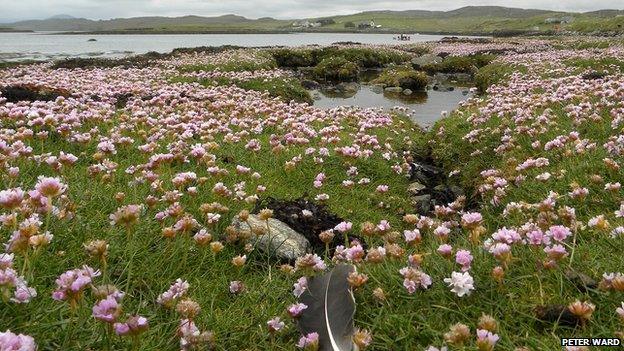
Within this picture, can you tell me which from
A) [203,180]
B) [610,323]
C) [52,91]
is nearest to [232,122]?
[203,180]

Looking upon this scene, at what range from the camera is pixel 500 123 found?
36.0ft

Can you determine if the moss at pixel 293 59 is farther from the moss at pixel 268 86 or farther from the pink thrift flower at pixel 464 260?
the pink thrift flower at pixel 464 260

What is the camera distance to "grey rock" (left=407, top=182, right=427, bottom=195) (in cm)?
865

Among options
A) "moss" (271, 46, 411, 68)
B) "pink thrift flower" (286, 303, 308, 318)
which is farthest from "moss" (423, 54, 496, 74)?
"pink thrift flower" (286, 303, 308, 318)

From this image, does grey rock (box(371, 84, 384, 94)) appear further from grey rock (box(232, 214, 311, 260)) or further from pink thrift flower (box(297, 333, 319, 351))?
pink thrift flower (box(297, 333, 319, 351))

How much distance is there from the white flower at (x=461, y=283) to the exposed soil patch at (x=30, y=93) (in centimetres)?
1207

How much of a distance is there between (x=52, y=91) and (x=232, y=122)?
19.5ft

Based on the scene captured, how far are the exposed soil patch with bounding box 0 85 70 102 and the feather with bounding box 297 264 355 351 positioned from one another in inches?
445

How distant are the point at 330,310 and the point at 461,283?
92cm

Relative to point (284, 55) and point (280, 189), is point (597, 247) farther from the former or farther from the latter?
point (284, 55)

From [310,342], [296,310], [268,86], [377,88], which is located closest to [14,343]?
[310,342]

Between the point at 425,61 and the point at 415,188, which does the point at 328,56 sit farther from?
the point at 415,188

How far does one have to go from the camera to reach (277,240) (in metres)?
5.41

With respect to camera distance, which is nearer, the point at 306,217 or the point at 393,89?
the point at 306,217
